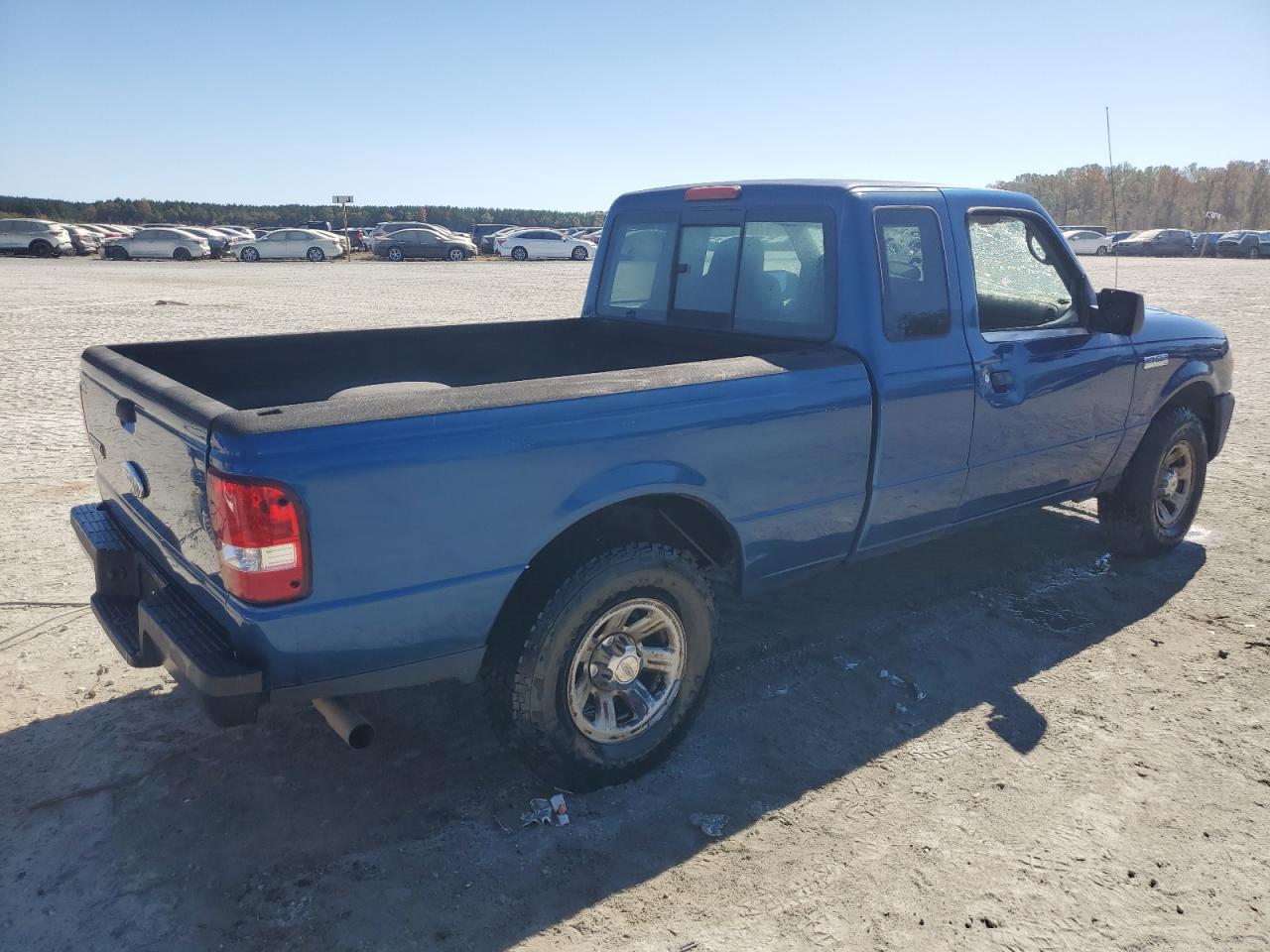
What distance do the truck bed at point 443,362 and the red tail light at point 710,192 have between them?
0.63m

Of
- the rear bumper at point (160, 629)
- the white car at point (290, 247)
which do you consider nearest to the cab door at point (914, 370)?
the rear bumper at point (160, 629)

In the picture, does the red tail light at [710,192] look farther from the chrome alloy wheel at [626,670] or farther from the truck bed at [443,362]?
the chrome alloy wheel at [626,670]

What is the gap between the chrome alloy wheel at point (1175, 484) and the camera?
5.49 m

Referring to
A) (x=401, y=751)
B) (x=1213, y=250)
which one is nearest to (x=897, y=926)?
(x=401, y=751)

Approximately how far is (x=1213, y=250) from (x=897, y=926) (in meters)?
55.7

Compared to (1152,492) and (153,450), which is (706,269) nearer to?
(153,450)

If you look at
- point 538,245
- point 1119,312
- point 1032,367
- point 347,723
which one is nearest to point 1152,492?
point 1119,312

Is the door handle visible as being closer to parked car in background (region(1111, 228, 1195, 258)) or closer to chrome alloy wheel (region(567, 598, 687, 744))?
chrome alloy wheel (region(567, 598, 687, 744))

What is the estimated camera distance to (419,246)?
42812 millimetres

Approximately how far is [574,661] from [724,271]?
213 centimetres

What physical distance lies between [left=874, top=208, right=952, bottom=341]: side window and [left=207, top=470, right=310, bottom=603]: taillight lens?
2476 mm

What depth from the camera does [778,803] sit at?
10.9 feet

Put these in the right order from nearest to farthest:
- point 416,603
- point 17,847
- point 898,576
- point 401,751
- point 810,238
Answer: point 416,603 < point 17,847 < point 401,751 < point 810,238 < point 898,576

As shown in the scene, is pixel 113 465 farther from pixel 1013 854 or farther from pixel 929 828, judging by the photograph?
pixel 1013 854
